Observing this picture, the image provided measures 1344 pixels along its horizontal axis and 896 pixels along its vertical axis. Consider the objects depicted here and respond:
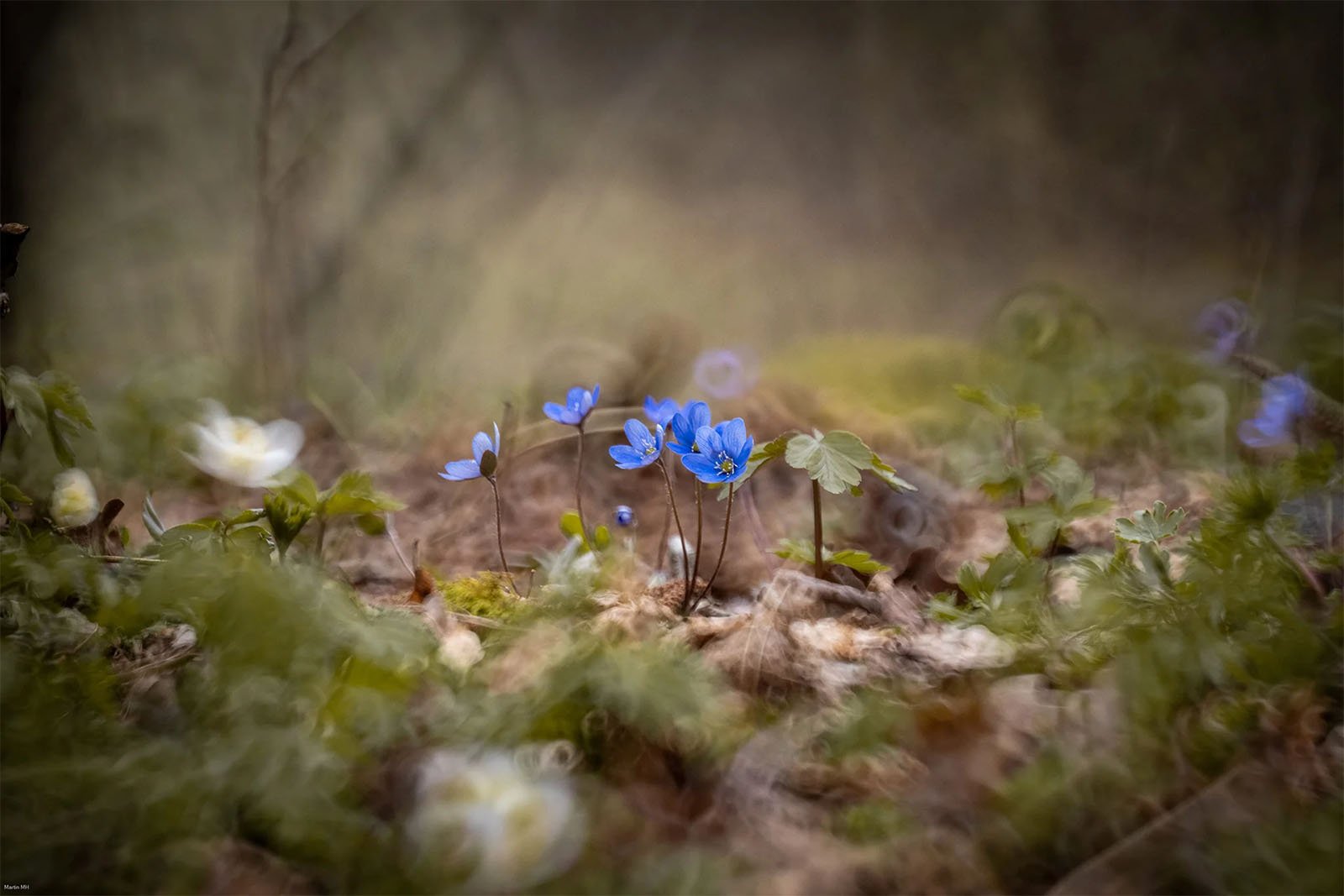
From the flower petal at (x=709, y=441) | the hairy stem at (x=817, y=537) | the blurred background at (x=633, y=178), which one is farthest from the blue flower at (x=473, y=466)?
the blurred background at (x=633, y=178)

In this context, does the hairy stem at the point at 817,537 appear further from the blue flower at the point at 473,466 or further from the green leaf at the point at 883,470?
the blue flower at the point at 473,466

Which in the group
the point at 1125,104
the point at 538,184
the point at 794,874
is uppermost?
the point at 1125,104

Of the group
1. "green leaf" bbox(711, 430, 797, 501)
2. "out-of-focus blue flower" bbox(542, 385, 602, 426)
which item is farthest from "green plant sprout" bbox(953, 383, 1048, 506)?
"out-of-focus blue flower" bbox(542, 385, 602, 426)

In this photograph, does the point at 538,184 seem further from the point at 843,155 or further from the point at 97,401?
the point at 97,401

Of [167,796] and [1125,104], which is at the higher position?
[1125,104]

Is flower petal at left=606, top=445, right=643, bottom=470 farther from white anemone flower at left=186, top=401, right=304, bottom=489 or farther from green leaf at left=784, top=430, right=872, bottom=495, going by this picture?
white anemone flower at left=186, top=401, right=304, bottom=489

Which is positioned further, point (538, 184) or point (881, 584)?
point (538, 184)

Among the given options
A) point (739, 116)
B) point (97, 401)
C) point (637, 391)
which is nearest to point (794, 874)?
point (637, 391)
